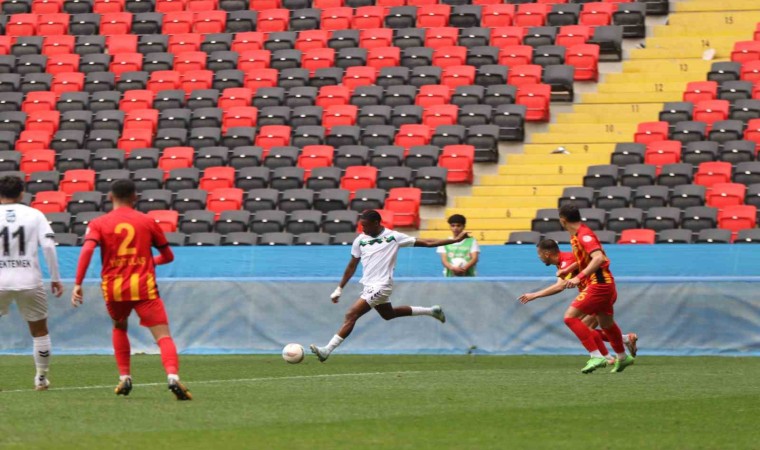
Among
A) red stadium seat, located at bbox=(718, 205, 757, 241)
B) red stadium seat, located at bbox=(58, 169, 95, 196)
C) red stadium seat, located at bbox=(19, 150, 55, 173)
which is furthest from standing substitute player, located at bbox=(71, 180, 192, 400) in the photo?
red stadium seat, located at bbox=(19, 150, 55, 173)

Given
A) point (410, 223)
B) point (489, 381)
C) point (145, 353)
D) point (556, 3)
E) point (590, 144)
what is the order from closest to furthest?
point (489, 381) < point (145, 353) < point (410, 223) < point (590, 144) < point (556, 3)

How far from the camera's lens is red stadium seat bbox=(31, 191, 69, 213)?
1087 inches

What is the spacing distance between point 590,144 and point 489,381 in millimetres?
15046

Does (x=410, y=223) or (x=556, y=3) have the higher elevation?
(x=556, y=3)

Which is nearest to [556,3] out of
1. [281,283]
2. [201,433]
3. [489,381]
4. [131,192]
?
[281,283]

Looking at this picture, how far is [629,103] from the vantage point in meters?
29.1

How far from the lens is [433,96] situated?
29359mm

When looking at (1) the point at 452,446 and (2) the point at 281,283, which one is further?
(2) the point at 281,283

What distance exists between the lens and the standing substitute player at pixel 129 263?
37.3 ft

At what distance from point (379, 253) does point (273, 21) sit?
16901mm

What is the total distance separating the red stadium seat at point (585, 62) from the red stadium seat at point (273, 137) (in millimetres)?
6424

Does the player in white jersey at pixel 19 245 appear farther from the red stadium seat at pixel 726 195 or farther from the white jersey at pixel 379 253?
the red stadium seat at pixel 726 195

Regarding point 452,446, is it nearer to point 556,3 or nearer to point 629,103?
point 629,103

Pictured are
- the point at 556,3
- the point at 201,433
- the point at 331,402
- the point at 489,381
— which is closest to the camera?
the point at 201,433
